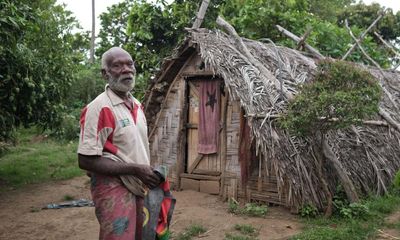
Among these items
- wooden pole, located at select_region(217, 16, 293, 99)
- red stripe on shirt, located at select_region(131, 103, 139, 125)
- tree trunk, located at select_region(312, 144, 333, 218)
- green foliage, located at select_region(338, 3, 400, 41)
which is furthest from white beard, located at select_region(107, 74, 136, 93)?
green foliage, located at select_region(338, 3, 400, 41)

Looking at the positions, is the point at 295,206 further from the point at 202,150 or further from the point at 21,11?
the point at 21,11

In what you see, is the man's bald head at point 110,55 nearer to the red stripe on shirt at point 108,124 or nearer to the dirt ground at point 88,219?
the red stripe on shirt at point 108,124

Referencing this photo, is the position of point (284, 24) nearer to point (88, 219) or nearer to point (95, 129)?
point (88, 219)

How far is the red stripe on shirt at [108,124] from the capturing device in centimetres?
258

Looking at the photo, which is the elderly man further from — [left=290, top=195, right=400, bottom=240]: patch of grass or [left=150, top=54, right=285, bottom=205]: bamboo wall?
[left=150, top=54, right=285, bottom=205]: bamboo wall

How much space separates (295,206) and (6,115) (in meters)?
4.86

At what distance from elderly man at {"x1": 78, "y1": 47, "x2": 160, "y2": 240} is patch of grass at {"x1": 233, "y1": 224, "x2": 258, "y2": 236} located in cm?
320

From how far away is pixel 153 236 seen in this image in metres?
2.79

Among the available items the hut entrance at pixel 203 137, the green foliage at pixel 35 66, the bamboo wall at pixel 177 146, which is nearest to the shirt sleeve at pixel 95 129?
the green foliage at pixel 35 66

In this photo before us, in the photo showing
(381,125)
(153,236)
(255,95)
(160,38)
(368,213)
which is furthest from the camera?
(160,38)

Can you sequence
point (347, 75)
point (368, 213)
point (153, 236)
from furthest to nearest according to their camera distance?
point (368, 213)
point (347, 75)
point (153, 236)

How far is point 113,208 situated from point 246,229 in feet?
11.4

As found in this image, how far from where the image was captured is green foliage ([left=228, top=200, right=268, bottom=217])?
21.6 ft

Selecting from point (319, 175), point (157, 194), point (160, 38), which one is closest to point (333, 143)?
point (319, 175)
